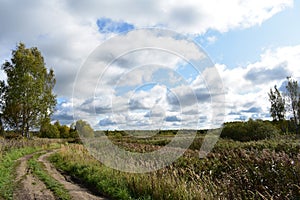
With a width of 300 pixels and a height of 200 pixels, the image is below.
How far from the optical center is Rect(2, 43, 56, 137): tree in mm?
33094

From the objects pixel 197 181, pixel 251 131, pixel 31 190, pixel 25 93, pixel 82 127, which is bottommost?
pixel 31 190

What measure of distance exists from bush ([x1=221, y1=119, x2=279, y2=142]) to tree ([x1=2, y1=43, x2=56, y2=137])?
22.2 meters

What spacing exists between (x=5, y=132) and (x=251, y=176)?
35.2 m

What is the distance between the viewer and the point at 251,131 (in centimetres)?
2833

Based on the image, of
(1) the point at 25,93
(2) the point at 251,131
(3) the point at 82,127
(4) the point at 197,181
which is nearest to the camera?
(4) the point at 197,181

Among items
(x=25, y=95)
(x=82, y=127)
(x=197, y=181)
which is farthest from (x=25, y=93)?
(x=197, y=181)

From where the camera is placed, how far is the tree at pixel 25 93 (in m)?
33.1

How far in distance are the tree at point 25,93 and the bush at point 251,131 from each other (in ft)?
72.8

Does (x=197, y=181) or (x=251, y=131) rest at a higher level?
(x=251, y=131)

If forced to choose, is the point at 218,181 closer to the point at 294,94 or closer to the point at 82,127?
the point at 82,127

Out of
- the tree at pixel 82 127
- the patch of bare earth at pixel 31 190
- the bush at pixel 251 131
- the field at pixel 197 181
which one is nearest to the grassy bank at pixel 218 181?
the field at pixel 197 181

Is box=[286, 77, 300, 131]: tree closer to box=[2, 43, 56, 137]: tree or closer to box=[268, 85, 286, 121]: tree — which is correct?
box=[268, 85, 286, 121]: tree

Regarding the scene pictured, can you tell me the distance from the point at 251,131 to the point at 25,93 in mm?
25104

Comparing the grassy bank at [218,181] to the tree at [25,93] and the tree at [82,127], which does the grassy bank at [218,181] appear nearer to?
the tree at [82,127]
